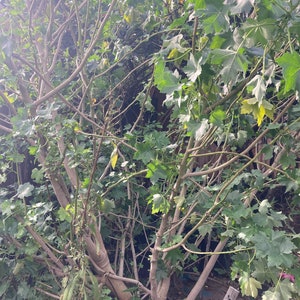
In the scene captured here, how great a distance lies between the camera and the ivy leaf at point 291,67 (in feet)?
2.93

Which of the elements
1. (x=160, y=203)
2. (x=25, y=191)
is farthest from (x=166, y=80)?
(x=25, y=191)

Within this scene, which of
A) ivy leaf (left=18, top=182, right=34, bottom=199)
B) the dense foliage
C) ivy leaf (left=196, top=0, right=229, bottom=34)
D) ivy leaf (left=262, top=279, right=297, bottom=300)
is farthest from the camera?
ivy leaf (left=18, top=182, right=34, bottom=199)

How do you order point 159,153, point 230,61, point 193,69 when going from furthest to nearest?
point 159,153 < point 193,69 < point 230,61

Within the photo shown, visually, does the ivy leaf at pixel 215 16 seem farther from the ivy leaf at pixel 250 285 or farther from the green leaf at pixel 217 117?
the ivy leaf at pixel 250 285

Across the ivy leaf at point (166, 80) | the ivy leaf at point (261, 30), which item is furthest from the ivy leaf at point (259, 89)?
the ivy leaf at point (166, 80)

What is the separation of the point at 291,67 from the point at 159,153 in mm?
714

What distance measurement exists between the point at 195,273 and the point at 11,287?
4.39ft

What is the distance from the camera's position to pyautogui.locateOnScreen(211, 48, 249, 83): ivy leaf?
1015 millimetres

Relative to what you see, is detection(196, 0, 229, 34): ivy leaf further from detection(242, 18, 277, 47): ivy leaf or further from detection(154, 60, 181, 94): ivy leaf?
detection(154, 60, 181, 94): ivy leaf

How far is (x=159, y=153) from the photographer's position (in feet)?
4.84

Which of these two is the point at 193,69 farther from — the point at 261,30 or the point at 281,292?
the point at 281,292

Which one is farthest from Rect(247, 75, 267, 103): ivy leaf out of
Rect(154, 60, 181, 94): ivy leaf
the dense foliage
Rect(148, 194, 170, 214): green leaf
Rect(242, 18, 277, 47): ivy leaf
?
Rect(148, 194, 170, 214): green leaf

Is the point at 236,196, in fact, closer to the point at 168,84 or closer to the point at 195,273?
the point at 168,84

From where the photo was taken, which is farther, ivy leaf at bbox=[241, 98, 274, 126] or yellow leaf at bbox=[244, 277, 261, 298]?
yellow leaf at bbox=[244, 277, 261, 298]
